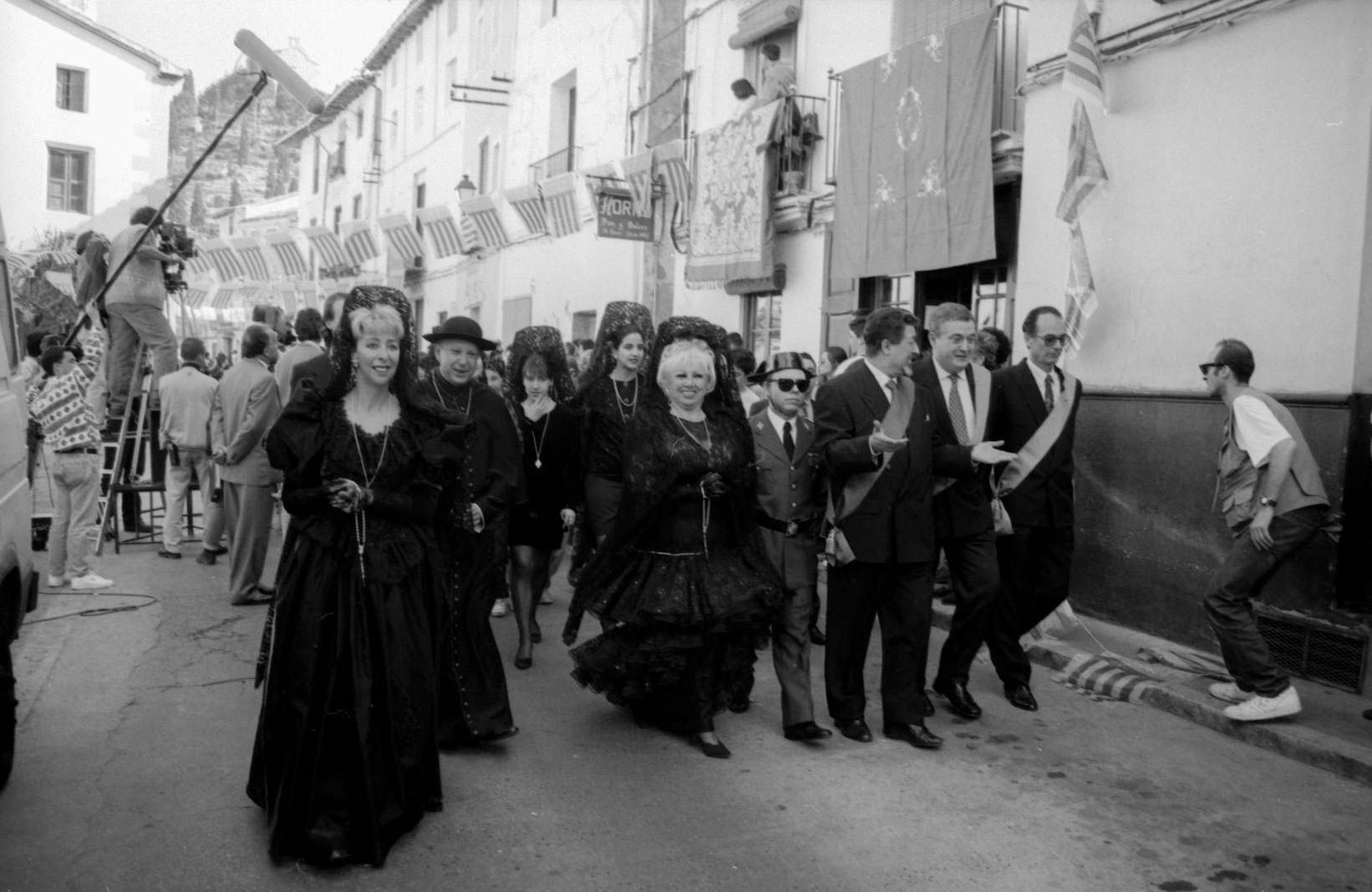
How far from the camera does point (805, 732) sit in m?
5.29

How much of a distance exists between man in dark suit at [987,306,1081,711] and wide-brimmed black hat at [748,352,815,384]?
1.36m

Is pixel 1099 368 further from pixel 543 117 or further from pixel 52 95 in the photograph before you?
pixel 52 95

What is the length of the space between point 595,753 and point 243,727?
1.65 m

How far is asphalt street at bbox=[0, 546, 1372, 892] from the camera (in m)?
3.84

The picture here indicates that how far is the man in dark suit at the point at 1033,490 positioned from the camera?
6.16 m

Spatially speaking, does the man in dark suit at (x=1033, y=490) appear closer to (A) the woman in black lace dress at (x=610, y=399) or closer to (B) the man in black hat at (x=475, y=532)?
(A) the woman in black lace dress at (x=610, y=399)

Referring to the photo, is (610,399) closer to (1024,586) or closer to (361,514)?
(1024,586)

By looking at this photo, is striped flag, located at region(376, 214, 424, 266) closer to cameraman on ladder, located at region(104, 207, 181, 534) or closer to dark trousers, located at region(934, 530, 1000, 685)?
cameraman on ladder, located at region(104, 207, 181, 534)

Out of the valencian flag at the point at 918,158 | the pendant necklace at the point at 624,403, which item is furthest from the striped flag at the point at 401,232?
the pendant necklace at the point at 624,403

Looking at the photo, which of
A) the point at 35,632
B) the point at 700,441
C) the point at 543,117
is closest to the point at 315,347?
the point at 35,632

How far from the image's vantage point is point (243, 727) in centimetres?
527

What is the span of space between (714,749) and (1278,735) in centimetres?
277

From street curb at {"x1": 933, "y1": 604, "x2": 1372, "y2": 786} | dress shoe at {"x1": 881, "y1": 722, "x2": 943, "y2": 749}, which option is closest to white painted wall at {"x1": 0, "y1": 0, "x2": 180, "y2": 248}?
dress shoe at {"x1": 881, "y1": 722, "x2": 943, "y2": 749}

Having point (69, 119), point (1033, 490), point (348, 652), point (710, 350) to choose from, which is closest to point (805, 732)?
point (710, 350)
